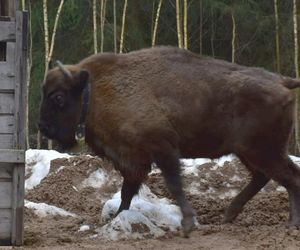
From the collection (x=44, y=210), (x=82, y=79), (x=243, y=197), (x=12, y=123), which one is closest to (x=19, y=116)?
(x=12, y=123)

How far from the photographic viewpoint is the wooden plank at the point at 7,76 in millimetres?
5785

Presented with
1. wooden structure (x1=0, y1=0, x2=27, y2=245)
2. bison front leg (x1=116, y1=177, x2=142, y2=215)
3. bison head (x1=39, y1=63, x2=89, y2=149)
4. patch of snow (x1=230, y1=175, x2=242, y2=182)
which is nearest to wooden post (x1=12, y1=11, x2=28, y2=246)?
wooden structure (x1=0, y1=0, x2=27, y2=245)

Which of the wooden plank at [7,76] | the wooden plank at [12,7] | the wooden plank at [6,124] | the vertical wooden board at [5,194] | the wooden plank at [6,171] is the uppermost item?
the wooden plank at [12,7]

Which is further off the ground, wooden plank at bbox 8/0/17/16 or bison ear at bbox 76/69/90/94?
wooden plank at bbox 8/0/17/16

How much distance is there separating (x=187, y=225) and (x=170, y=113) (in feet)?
3.07

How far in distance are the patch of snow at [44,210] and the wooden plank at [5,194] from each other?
1.50 m

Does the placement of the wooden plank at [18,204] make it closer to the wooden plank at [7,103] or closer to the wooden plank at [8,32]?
the wooden plank at [7,103]

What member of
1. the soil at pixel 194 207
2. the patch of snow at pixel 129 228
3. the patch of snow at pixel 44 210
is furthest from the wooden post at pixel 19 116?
the patch of snow at pixel 44 210

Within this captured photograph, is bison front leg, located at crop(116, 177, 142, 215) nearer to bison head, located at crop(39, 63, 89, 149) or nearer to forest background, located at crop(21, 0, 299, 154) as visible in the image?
bison head, located at crop(39, 63, 89, 149)

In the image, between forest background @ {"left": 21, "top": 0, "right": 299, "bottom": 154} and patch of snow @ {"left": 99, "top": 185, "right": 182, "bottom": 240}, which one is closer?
patch of snow @ {"left": 99, "top": 185, "right": 182, "bottom": 240}

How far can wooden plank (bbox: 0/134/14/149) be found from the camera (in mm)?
5812

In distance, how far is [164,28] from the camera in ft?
57.2

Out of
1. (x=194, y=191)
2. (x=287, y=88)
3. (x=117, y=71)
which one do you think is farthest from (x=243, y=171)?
(x=117, y=71)


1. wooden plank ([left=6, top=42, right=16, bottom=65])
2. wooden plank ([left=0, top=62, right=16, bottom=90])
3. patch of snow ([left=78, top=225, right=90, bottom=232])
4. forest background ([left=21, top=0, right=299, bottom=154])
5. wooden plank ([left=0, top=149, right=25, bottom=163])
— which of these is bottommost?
forest background ([left=21, top=0, right=299, bottom=154])
